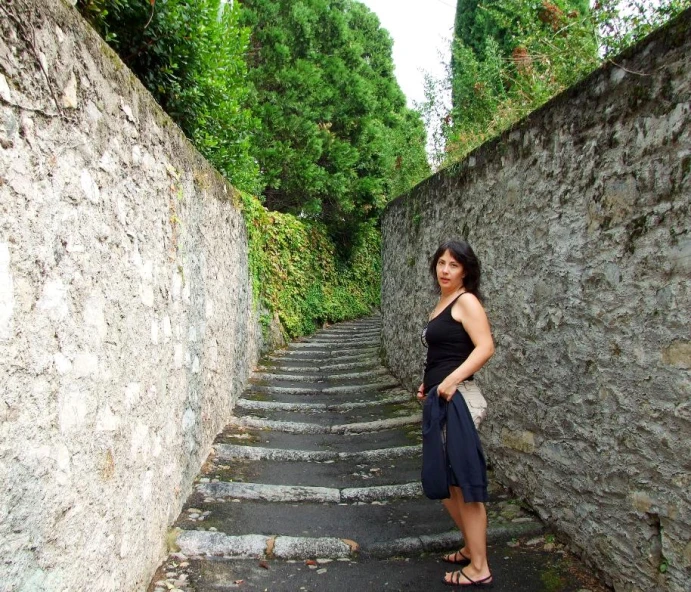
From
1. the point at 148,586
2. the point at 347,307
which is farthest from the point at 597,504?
the point at 347,307

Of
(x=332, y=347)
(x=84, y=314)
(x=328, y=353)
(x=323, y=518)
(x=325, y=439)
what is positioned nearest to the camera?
(x=84, y=314)

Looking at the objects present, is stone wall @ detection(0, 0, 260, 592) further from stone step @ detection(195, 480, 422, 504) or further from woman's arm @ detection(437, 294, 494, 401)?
woman's arm @ detection(437, 294, 494, 401)

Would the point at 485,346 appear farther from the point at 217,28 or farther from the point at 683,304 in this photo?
the point at 217,28

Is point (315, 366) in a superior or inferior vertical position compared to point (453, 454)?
inferior

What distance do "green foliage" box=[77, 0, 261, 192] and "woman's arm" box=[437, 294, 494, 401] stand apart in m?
2.42

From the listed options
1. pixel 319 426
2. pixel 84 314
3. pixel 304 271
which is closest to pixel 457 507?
pixel 84 314

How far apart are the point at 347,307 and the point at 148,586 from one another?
10.9 meters

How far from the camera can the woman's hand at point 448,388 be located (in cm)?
247

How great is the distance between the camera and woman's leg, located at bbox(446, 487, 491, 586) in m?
2.49

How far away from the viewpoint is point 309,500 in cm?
361

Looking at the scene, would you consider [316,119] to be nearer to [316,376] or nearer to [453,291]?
[316,376]

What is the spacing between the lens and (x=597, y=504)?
2527 millimetres

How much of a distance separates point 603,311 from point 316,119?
1059 centimetres

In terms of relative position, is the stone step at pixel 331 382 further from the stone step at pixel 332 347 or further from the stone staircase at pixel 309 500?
the stone step at pixel 332 347
